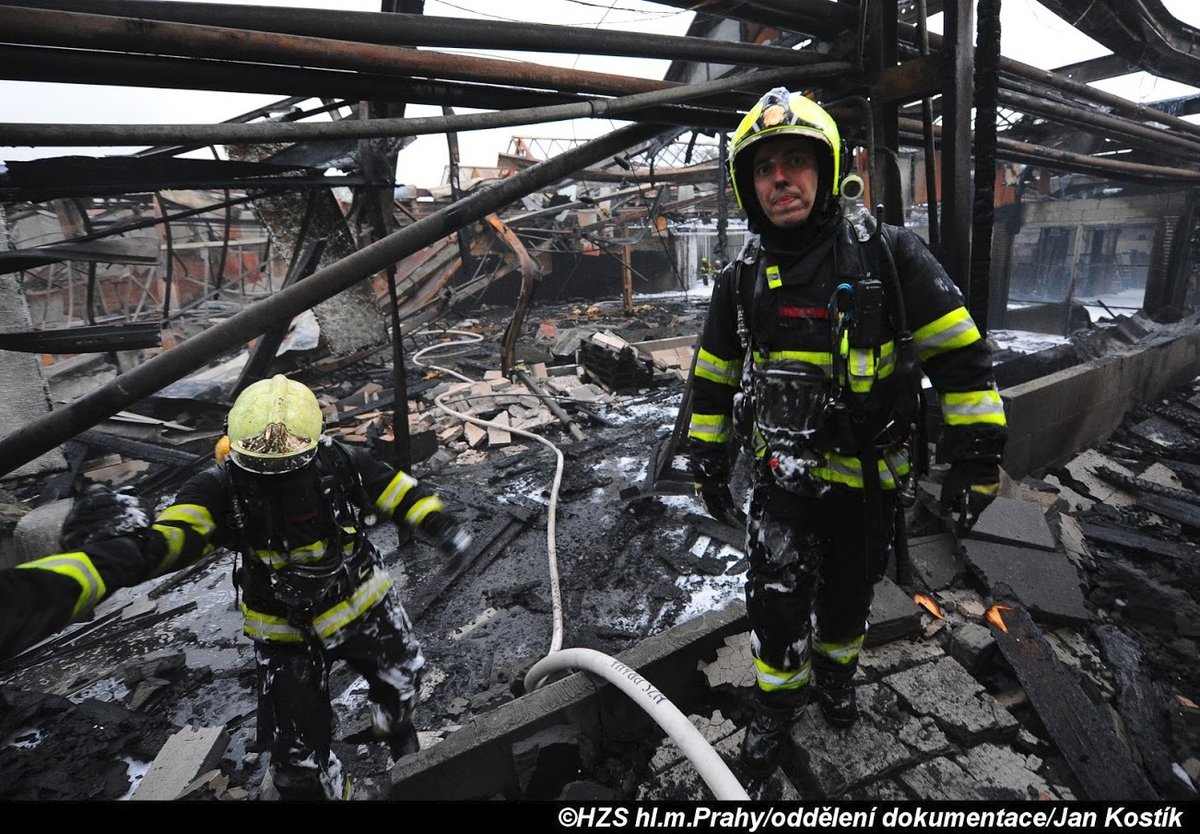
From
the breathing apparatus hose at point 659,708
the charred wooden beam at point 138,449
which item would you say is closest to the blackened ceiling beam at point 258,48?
the breathing apparatus hose at point 659,708

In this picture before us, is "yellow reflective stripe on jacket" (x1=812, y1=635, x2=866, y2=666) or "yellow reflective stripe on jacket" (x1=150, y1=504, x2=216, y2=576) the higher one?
"yellow reflective stripe on jacket" (x1=150, y1=504, x2=216, y2=576)

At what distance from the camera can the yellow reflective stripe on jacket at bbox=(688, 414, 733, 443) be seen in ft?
8.52

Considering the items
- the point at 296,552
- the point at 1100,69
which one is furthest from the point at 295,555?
the point at 1100,69

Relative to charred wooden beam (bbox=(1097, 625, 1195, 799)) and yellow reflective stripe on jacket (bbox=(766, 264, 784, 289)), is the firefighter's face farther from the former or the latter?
charred wooden beam (bbox=(1097, 625, 1195, 799))

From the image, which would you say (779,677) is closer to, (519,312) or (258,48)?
(258,48)

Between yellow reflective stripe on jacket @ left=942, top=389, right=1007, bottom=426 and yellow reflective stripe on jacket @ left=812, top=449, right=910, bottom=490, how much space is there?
267mm

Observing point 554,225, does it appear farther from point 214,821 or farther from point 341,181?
point 214,821

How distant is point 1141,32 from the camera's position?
20.3 feet

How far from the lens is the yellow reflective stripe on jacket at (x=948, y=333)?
2004 millimetres

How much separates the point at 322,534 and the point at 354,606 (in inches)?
16.6

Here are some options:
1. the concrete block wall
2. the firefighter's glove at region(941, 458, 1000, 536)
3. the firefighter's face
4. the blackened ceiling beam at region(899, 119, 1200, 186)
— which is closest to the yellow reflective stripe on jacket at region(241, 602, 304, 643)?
the firefighter's face

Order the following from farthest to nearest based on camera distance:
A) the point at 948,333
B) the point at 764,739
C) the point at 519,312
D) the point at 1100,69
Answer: the point at 519,312
the point at 1100,69
the point at 764,739
the point at 948,333

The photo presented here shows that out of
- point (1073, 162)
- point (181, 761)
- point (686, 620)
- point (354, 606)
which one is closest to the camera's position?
point (354, 606)

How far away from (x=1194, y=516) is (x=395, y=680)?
7207mm
